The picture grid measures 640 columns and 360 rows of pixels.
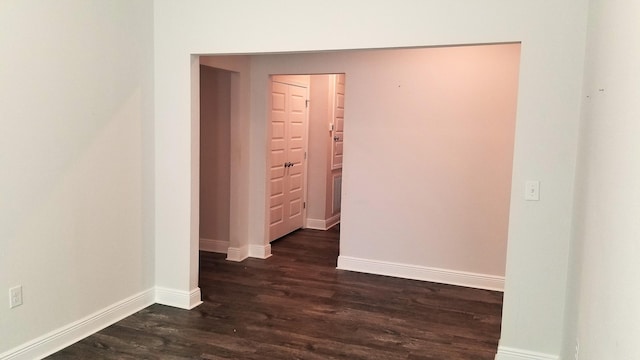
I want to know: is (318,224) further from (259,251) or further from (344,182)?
(344,182)

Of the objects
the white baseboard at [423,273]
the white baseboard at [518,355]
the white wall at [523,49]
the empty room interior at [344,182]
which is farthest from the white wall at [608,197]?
the white baseboard at [423,273]

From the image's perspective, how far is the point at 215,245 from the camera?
5727 mm

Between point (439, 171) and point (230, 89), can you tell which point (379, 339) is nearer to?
point (439, 171)

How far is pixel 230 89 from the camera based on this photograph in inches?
210

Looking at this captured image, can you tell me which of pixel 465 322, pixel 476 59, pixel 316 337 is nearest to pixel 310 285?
pixel 316 337

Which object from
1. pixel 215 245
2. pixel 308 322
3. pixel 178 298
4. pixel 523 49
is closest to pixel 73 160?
pixel 178 298

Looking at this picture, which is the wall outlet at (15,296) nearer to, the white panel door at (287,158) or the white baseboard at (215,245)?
the white baseboard at (215,245)

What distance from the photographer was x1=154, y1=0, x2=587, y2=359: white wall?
2.92 metres

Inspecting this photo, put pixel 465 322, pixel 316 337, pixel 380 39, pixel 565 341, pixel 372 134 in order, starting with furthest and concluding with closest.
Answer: pixel 372 134, pixel 465 322, pixel 316 337, pixel 380 39, pixel 565 341

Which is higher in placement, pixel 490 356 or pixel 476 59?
pixel 476 59

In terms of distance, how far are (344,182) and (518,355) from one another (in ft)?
8.24

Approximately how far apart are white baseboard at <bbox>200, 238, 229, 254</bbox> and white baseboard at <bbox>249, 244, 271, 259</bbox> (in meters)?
0.28

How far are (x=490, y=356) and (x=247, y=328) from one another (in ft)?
5.55

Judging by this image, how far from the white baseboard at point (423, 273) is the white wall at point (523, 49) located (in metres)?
1.61
